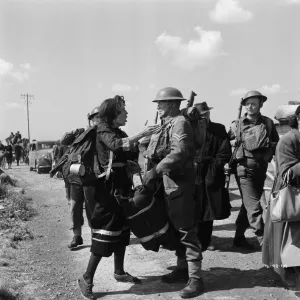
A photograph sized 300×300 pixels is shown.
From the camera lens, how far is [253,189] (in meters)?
5.05

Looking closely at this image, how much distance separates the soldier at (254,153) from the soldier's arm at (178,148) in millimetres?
1439

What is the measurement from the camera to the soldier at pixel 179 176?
3797 mm

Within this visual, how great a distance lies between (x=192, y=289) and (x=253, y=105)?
2.32 m

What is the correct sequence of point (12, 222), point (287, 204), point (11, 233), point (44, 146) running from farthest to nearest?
point (44, 146), point (12, 222), point (11, 233), point (287, 204)

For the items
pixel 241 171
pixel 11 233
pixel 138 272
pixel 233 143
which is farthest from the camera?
pixel 11 233

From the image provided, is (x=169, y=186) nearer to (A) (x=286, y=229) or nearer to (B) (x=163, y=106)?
(B) (x=163, y=106)

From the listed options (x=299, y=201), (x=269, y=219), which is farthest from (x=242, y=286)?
(x=299, y=201)

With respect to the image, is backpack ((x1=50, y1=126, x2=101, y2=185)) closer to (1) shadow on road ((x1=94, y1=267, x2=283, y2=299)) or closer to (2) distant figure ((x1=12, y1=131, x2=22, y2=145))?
(1) shadow on road ((x1=94, y1=267, x2=283, y2=299))

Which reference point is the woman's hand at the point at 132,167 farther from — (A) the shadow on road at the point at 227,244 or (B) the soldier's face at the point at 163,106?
(A) the shadow on road at the point at 227,244

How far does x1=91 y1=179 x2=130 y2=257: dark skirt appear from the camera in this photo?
4012 millimetres

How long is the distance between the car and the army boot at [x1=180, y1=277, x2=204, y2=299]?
59.5ft

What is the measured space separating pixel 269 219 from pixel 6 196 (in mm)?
7814

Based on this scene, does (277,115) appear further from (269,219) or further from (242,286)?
(242,286)

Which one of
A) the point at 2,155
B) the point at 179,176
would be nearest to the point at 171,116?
the point at 179,176
